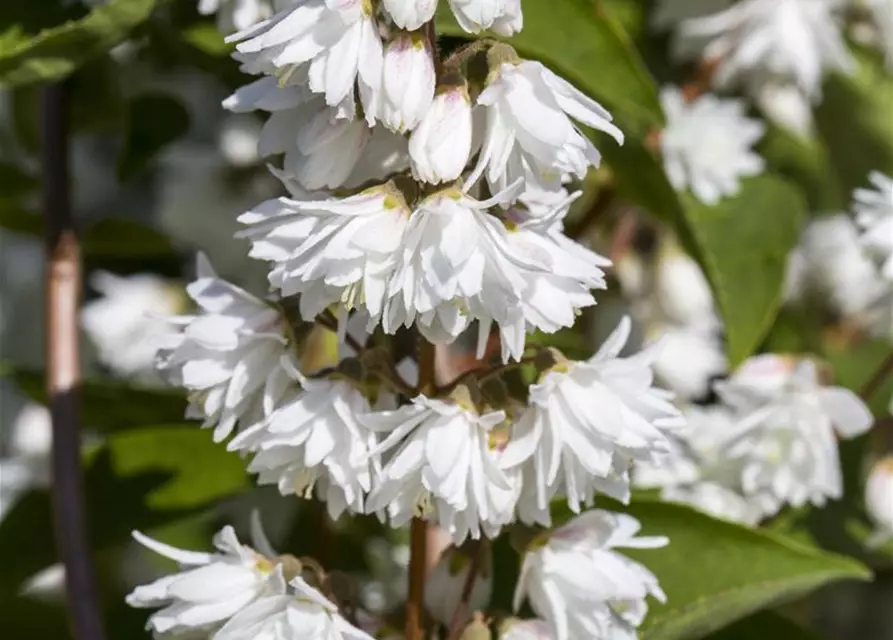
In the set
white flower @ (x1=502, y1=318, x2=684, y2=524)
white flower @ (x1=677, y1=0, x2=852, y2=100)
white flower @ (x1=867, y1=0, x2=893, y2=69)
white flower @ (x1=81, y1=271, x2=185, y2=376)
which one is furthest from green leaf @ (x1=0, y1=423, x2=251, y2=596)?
white flower @ (x1=867, y1=0, x2=893, y2=69)

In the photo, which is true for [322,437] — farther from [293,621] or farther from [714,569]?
[714,569]

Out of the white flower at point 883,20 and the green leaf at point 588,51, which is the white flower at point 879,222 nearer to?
the green leaf at point 588,51

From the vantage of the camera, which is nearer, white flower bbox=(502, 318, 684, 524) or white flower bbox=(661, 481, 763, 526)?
white flower bbox=(502, 318, 684, 524)

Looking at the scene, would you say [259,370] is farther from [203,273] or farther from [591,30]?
[591,30]

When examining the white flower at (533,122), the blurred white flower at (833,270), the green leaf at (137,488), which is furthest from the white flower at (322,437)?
the blurred white flower at (833,270)

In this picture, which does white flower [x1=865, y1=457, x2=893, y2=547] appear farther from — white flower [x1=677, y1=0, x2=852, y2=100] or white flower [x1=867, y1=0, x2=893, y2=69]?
white flower [x1=867, y1=0, x2=893, y2=69]

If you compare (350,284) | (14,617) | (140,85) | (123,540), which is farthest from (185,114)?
(350,284)
